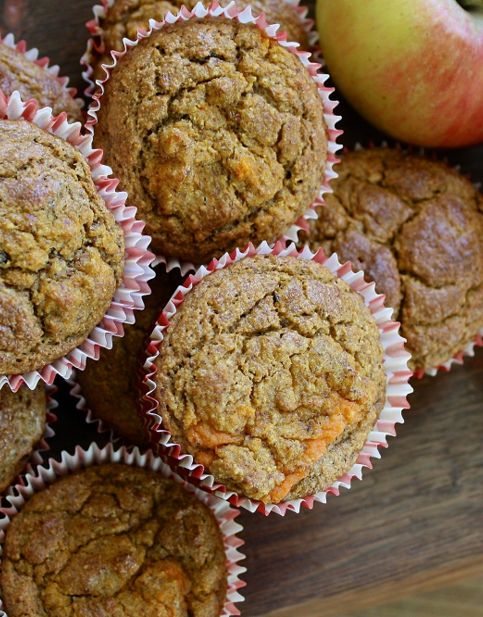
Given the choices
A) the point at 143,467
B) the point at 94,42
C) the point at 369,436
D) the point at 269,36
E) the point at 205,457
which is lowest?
the point at 143,467

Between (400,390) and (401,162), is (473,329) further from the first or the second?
(401,162)

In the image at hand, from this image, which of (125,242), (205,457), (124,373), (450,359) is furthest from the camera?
(450,359)

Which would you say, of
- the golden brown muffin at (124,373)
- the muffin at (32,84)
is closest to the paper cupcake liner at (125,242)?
the muffin at (32,84)

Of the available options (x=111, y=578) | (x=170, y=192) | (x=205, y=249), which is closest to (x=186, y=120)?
(x=170, y=192)

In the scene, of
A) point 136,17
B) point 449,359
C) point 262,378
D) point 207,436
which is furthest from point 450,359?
point 136,17

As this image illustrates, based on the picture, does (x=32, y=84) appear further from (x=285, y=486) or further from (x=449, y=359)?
(x=449, y=359)

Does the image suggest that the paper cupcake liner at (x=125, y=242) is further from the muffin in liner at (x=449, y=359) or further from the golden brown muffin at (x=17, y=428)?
the muffin in liner at (x=449, y=359)
